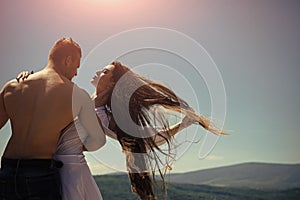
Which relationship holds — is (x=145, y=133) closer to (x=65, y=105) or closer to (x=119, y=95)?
(x=119, y=95)

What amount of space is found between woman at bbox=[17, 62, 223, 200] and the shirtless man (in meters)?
0.53

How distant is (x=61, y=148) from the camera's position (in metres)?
2.88

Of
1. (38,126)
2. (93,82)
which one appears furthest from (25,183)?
(93,82)

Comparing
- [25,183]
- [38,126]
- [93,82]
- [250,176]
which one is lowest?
[250,176]

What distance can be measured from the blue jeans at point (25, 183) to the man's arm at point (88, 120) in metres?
0.28

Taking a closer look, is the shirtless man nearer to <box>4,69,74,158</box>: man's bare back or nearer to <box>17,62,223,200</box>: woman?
<box>4,69,74,158</box>: man's bare back

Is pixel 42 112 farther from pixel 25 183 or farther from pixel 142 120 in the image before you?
pixel 142 120

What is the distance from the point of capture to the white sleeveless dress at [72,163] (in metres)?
2.88

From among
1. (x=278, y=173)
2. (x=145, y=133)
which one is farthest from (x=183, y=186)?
(x=145, y=133)

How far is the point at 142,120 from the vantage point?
3.54m

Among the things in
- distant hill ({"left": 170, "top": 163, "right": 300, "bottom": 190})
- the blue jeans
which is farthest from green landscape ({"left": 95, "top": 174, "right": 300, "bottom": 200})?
the blue jeans

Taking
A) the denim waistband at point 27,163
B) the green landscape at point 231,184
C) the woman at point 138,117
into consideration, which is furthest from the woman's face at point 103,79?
the green landscape at point 231,184

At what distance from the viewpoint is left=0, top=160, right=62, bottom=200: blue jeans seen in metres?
2.67

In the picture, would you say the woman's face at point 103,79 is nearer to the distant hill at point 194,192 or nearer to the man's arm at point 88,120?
the man's arm at point 88,120
